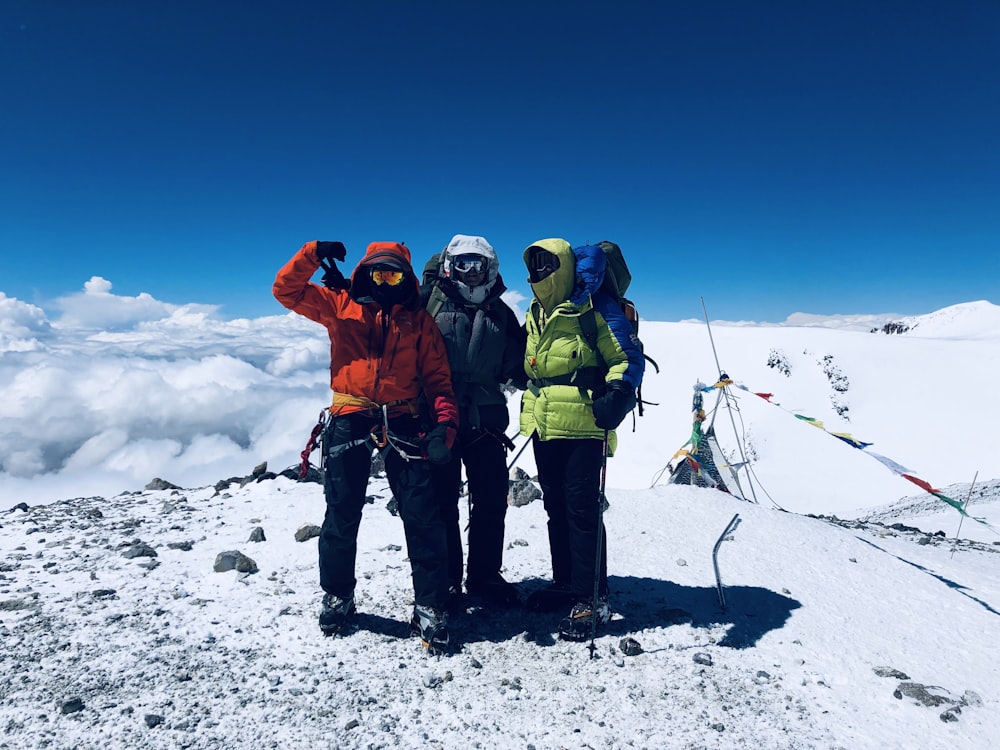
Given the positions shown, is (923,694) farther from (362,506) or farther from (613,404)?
(362,506)

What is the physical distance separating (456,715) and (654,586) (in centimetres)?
262

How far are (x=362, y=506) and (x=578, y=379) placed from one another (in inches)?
76.6

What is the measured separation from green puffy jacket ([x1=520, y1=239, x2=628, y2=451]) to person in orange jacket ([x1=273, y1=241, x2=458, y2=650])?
779mm

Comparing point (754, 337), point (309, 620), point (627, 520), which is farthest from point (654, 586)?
point (754, 337)

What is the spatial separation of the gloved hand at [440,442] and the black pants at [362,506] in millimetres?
177

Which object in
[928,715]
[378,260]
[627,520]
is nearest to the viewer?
[928,715]

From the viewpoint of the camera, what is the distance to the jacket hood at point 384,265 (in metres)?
4.03

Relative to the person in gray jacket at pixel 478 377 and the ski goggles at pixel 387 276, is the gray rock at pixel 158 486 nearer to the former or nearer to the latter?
the person in gray jacket at pixel 478 377

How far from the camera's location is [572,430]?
13.6ft

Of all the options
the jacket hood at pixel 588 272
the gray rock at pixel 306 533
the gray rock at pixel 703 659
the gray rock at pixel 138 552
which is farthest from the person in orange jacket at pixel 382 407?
the gray rock at pixel 138 552

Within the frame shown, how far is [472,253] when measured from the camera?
4.23m

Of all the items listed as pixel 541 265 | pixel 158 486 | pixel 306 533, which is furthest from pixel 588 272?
pixel 158 486

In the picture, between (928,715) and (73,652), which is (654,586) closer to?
(928,715)

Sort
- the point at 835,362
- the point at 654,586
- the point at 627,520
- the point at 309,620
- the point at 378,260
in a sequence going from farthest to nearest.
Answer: the point at 835,362, the point at 627,520, the point at 654,586, the point at 309,620, the point at 378,260
